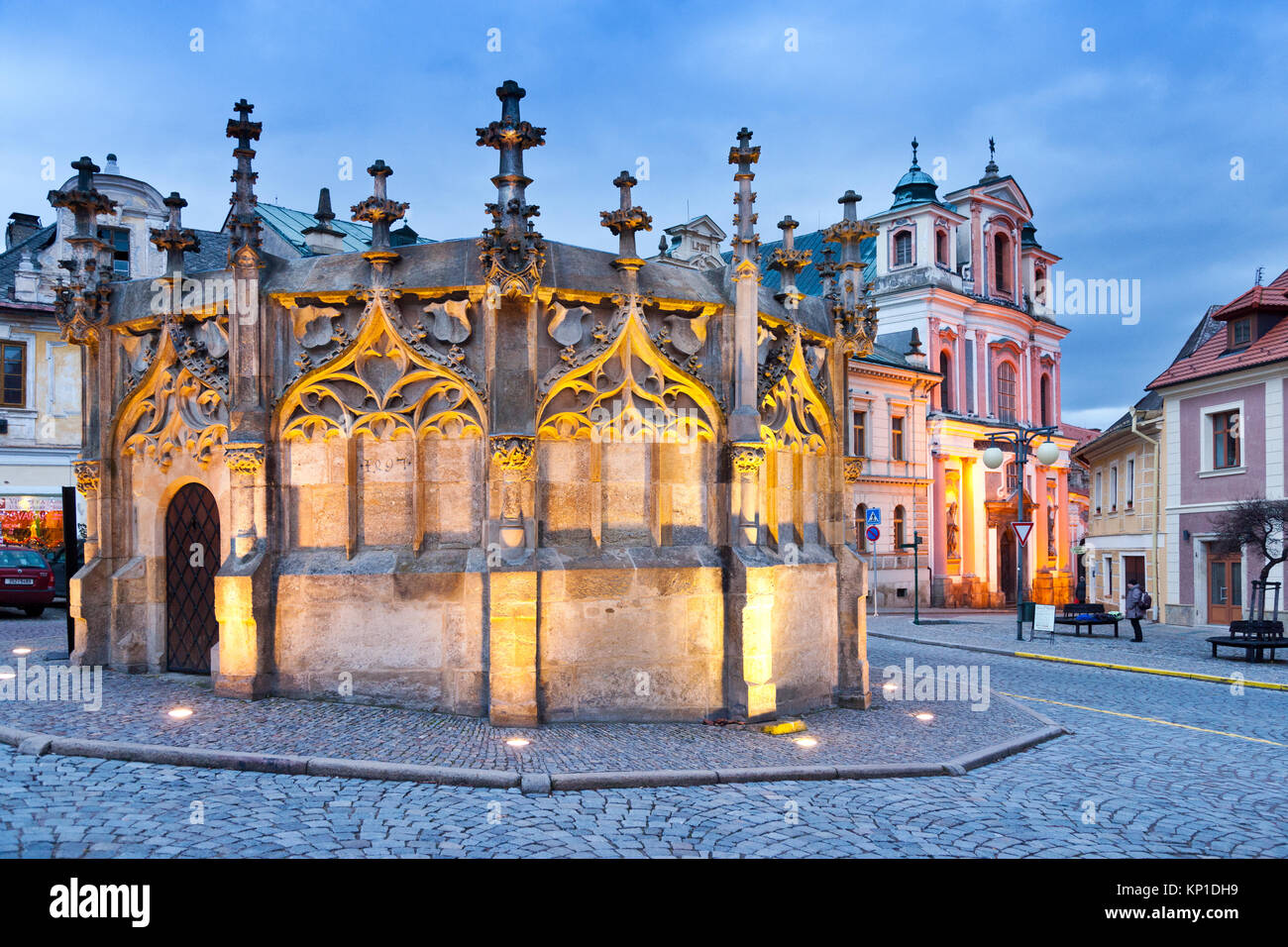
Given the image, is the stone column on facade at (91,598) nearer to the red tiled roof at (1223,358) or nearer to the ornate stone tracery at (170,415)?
the ornate stone tracery at (170,415)

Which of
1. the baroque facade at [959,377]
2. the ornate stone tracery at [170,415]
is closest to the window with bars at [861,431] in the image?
the baroque facade at [959,377]

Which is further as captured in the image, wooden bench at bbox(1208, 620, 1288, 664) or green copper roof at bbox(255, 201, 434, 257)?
green copper roof at bbox(255, 201, 434, 257)

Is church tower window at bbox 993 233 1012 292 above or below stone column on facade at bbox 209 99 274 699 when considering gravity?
above

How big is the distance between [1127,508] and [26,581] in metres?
36.8

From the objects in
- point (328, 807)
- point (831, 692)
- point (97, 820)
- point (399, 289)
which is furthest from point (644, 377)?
point (97, 820)

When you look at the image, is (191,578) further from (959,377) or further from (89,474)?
(959,377)

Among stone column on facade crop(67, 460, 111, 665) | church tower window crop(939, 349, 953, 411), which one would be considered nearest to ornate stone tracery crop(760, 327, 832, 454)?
stone column on facade crop(67, 460, 111, 665)

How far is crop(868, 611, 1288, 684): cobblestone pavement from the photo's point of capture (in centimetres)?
1903

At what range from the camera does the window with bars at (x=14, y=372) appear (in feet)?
96.5

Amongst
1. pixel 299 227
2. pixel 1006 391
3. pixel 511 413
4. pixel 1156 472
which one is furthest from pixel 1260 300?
pixel 299 227

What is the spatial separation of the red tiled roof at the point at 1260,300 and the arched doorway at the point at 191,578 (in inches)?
1165

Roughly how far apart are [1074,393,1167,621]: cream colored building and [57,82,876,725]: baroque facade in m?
26.5

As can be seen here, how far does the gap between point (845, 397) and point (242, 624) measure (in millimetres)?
8043

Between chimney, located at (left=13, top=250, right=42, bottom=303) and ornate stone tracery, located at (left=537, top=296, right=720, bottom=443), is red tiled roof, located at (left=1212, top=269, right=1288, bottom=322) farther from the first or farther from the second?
chimney, located at (left=13, top=250, right=42, bottom=303)
